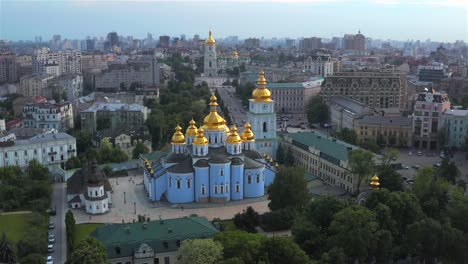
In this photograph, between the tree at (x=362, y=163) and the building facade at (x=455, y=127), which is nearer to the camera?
the tree at (x=362, y=163)

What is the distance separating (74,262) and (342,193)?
20652mm

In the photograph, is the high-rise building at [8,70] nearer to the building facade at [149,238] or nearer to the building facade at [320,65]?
the building facade at [320,65]

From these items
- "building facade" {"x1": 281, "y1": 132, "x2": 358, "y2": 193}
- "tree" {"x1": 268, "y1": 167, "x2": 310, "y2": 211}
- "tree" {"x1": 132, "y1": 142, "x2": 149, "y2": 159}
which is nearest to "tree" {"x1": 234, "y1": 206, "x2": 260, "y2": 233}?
"tree" {"x1": 268, "y1": 167, "x2": 310, "y2": 211}

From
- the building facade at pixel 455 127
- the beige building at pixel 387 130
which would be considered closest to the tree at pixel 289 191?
the beige building at pixel 387 130

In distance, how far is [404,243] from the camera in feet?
81.7

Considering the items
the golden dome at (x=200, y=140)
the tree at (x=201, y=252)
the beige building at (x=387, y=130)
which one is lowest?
the tree at (x=201, y=252)

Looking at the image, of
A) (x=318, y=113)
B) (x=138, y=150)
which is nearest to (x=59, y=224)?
(x=138, y=150)

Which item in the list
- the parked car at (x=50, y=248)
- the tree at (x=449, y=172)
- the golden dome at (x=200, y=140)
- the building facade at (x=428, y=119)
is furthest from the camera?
the building facade at (x=428, y=119)

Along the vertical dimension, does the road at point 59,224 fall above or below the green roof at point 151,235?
below

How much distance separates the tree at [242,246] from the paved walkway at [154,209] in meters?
9.07

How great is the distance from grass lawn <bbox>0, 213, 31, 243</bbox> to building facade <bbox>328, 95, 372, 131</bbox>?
33125mm

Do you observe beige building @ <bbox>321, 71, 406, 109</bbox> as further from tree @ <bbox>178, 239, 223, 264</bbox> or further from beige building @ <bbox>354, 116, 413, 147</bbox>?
tree @ <bbox>178, 239, 223, 264</bbox>

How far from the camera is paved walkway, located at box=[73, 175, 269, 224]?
107 feet

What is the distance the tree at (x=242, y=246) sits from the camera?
2231cm
